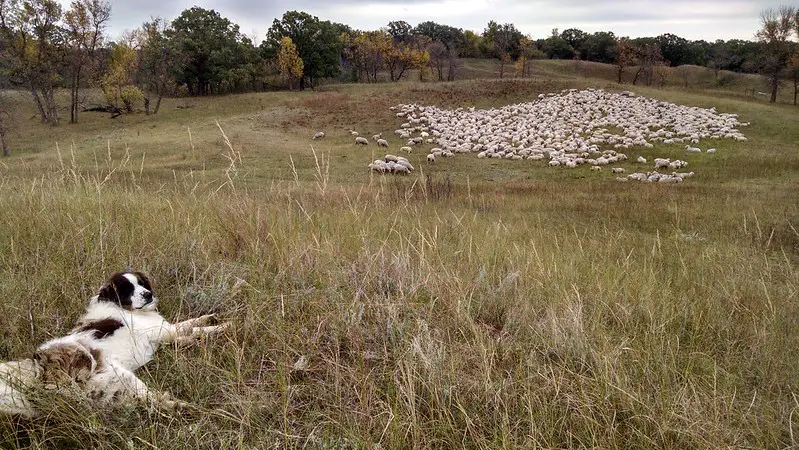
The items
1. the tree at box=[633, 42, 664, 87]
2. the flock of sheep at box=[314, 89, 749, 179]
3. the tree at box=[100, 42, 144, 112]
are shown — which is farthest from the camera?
the tree at box=[633, 42, 664, 87]

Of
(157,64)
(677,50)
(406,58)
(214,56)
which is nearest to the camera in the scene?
(157,64)

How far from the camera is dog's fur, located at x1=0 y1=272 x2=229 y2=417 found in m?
1.80

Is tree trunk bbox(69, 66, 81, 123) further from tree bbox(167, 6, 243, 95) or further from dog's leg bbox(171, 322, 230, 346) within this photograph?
dog's leg bbox(171, 322, 230, 346)

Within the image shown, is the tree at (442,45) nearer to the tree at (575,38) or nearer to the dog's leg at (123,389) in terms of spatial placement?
the tree at (575,38)

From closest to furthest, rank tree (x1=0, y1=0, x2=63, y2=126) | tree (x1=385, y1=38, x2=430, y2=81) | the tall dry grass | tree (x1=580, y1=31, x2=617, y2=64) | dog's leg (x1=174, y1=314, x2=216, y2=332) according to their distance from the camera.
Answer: the tall dry grass, dog's leg (x1=174, y1=314, x2=216, y2=332), tree (x1=0, y1=0, x2=63, y2=126), tree (x1=385, y1=38, x2=430, y2=81), tree (x1=580, y1=31, x2=617, y2=64)

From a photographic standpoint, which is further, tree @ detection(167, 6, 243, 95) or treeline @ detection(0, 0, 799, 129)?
tree @ detection(167, 6, 243, 95)

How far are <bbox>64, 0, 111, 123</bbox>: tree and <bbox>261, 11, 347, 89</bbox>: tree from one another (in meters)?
16.4

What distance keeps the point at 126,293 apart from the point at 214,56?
46.6 meters

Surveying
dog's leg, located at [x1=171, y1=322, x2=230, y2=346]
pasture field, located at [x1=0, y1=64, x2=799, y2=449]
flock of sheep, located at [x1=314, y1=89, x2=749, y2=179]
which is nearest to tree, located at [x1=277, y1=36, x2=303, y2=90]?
flock of sheep, located at [x1=314, y1=89, x2=749, y2=179]

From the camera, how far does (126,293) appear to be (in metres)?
2.33

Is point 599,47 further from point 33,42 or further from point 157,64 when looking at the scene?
point 33,42

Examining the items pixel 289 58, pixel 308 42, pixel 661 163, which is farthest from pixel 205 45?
pixel 661 163

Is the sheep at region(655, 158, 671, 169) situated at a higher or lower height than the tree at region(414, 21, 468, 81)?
lower

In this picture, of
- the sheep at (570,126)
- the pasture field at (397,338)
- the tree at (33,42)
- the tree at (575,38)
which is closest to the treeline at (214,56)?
the tree at (33,42)
